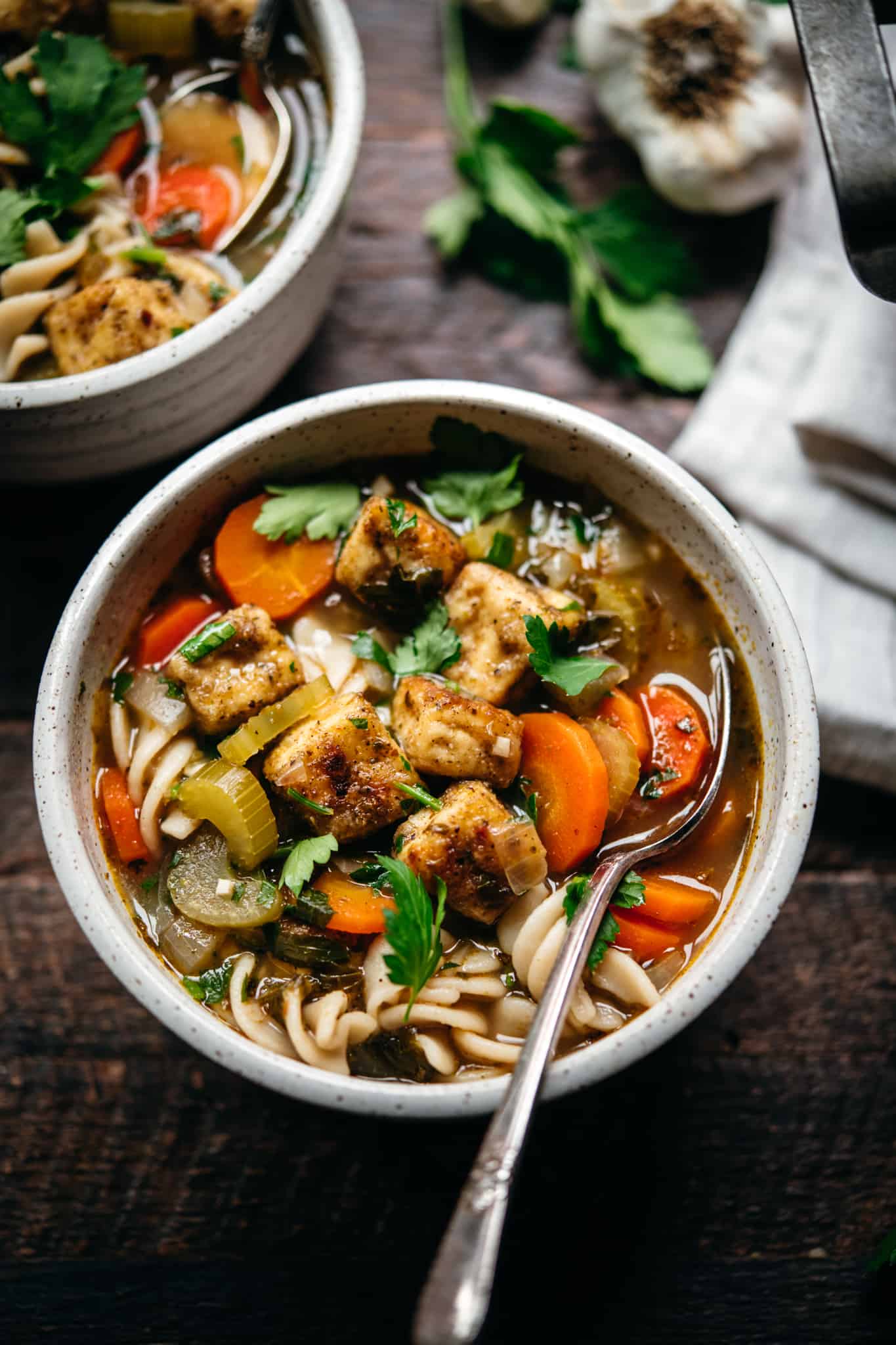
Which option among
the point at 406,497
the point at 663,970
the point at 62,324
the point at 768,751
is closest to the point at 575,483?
the point at 406,497

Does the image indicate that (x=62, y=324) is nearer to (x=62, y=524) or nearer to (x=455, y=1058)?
(x=62, y=524)

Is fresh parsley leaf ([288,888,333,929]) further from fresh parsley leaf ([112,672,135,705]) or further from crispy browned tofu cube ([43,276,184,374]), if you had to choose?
crispy browned tofu cube ([43,276,184,374])

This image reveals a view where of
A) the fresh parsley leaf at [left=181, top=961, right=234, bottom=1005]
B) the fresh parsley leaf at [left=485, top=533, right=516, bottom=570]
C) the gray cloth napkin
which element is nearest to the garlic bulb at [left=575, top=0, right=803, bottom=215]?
the gray cloth napkin

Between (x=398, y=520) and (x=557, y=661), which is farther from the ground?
(x=398, y=520)

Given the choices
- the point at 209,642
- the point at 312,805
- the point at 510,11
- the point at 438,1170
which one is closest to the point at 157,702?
the point at 209,642

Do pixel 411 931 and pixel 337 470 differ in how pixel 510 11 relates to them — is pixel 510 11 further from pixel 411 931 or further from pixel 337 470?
pixel 411 931

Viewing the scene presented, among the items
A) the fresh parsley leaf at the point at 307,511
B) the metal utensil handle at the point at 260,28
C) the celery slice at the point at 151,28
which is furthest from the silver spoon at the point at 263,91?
the fresh parsley leaf at the point at 307,511
